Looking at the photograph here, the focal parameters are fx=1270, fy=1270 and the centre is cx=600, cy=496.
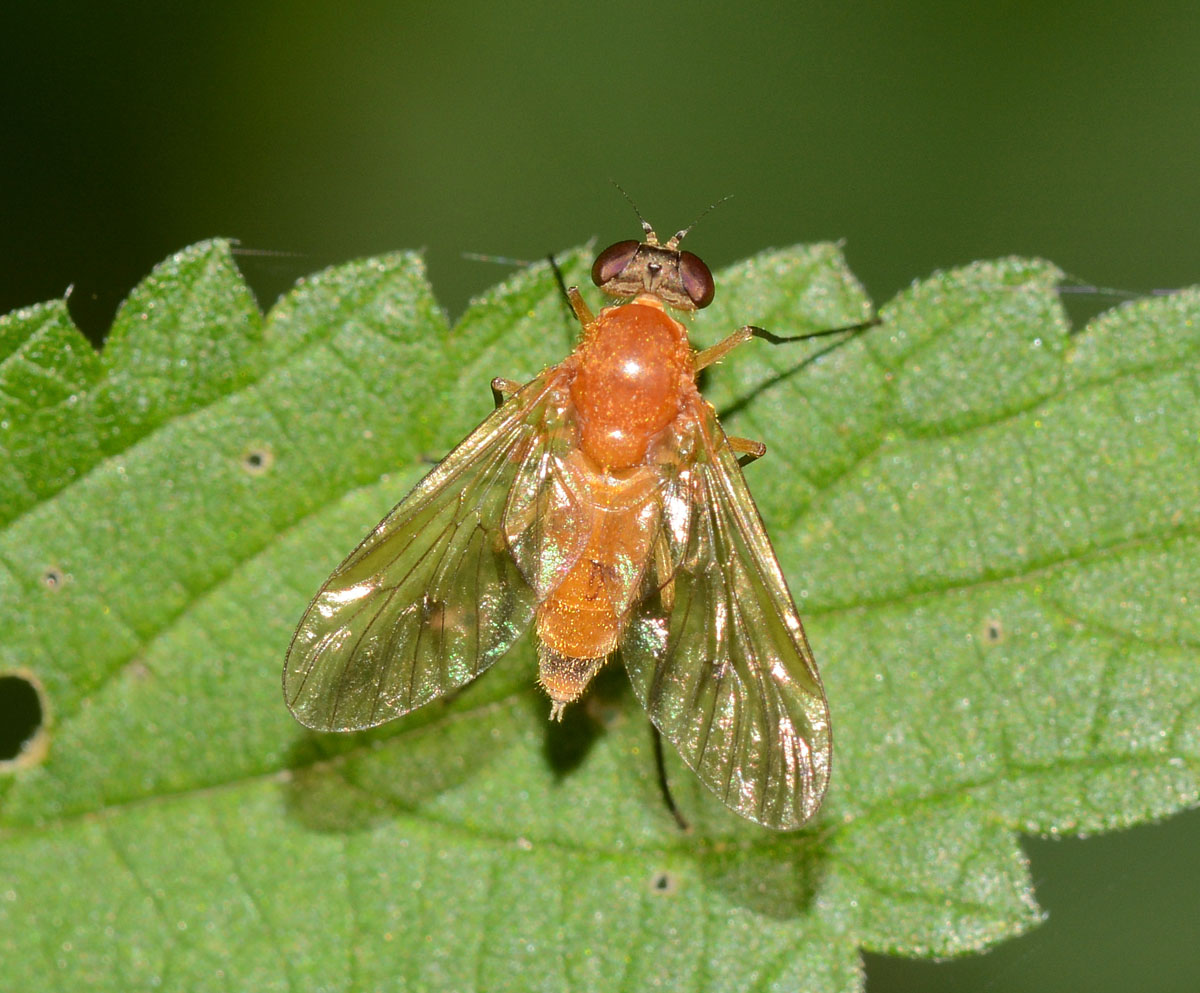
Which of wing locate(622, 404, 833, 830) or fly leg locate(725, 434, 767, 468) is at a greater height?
fly leg locate(725, 434, 767, 468)

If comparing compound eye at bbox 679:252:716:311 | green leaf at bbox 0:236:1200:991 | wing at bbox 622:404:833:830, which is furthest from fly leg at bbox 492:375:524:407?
compound eye at bbox 679:252:716:311

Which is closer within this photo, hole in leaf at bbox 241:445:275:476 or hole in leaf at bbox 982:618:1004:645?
hole in leaf at bbox 982:618:1004:645

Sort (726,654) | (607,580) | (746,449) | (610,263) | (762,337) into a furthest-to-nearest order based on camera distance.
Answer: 1. (610,263)
2. (762,337)
3. (746,449)
4. (607,580)
5. (726,654)

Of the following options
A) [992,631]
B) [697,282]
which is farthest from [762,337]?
[992,631]

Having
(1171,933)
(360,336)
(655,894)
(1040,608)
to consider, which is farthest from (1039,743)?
(360,336)

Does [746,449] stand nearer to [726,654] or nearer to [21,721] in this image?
[726,654]

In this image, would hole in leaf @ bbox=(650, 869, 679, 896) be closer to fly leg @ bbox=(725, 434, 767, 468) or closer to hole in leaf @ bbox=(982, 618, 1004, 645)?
hole in leaf @ bbox=(982, 618, 1004, 645)

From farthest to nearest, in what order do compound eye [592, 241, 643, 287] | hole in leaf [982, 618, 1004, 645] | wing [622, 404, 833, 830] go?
1. compound eye [592, 241, 643, 287]
2. hole in leaf [982, 618, 1004, 645]
3. wing [622, 404, 833, 830]
